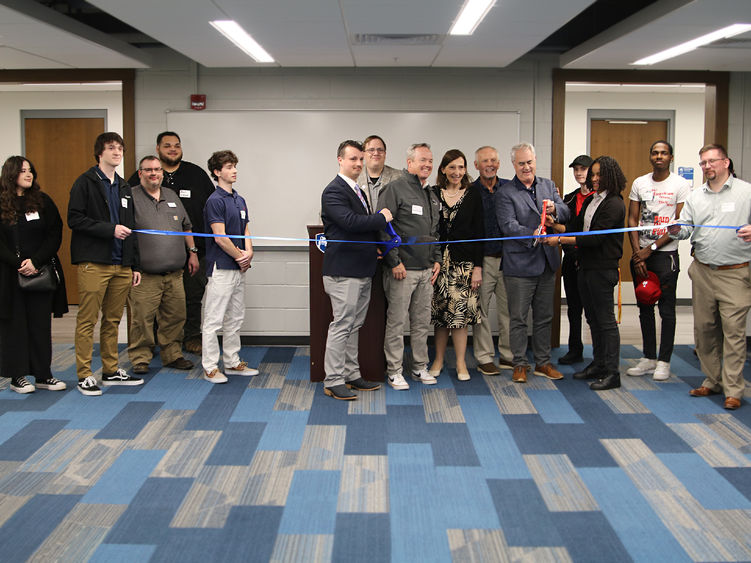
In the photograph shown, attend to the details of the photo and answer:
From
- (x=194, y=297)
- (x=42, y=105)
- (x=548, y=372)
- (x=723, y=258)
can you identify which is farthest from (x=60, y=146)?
(x=723, y=258)

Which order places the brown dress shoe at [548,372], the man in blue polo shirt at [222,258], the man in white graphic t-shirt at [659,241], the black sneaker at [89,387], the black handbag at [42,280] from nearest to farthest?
the black handbag at [42,280]
the black sneaker at [89,387]
the man in blue polo shirt at [222,258]
the man in white graphic t-shirt at [659,241]
the brown dress shoe at [548,372]

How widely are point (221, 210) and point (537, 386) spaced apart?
2.39 m

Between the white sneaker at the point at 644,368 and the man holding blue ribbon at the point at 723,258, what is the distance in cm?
62

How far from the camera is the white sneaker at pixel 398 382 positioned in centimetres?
440

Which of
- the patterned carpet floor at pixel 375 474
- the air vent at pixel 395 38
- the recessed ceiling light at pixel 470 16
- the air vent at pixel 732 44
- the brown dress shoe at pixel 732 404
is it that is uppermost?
Answer: the air vent at pixel 395 38

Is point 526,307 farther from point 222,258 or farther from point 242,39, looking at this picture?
point 242,39

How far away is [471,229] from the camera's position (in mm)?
4492

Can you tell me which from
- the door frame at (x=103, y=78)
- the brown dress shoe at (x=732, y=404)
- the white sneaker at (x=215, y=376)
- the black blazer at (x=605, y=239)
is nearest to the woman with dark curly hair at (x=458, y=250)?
the black blazer at (x=605, y=239)

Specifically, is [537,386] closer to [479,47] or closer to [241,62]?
[479,47]

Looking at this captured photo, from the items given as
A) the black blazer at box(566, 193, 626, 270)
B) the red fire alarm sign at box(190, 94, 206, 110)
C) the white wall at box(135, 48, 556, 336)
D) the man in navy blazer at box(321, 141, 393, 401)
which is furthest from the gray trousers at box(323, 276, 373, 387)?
the red fire alarm sign at box(190, 94, 206, 110)

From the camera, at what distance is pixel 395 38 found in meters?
4.62

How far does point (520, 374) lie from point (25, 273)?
126 inches

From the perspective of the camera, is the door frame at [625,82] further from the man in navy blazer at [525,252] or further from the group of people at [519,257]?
the man in navy blazer at [525,252]

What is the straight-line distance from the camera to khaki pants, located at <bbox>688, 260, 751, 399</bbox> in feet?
13.1
